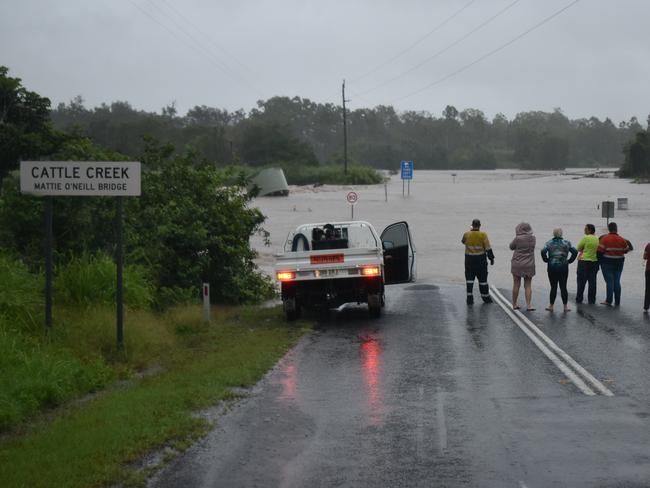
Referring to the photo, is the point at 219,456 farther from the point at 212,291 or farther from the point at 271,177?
the point at 271,177

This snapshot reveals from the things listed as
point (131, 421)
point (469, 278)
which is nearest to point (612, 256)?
point (469, 278)

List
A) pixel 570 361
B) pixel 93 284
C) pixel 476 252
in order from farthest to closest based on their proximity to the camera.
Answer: pixel 476 252
pixel 93 284
pixel 570 361

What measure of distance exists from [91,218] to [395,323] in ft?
19.5

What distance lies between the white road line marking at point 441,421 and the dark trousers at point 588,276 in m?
9.76

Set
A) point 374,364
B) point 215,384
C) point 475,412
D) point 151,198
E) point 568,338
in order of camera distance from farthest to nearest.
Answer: point 151,198 → point 568,338 → point 374,364 → point 215,384 → point 475,412

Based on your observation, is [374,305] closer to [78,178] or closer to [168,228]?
[168,228]

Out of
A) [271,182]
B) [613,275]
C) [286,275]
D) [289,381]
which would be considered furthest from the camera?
[271,182]

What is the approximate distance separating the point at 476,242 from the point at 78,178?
30.1ft

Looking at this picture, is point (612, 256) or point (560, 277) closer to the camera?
point (560, 277)

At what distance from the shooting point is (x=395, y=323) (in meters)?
16.5

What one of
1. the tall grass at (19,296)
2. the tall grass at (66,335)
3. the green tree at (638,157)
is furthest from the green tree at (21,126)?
the green tree at (638,157)

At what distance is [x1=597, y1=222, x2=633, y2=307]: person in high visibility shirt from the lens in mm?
18422

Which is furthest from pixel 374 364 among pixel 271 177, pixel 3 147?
pixel 271 177

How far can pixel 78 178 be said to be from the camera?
38.6ft
